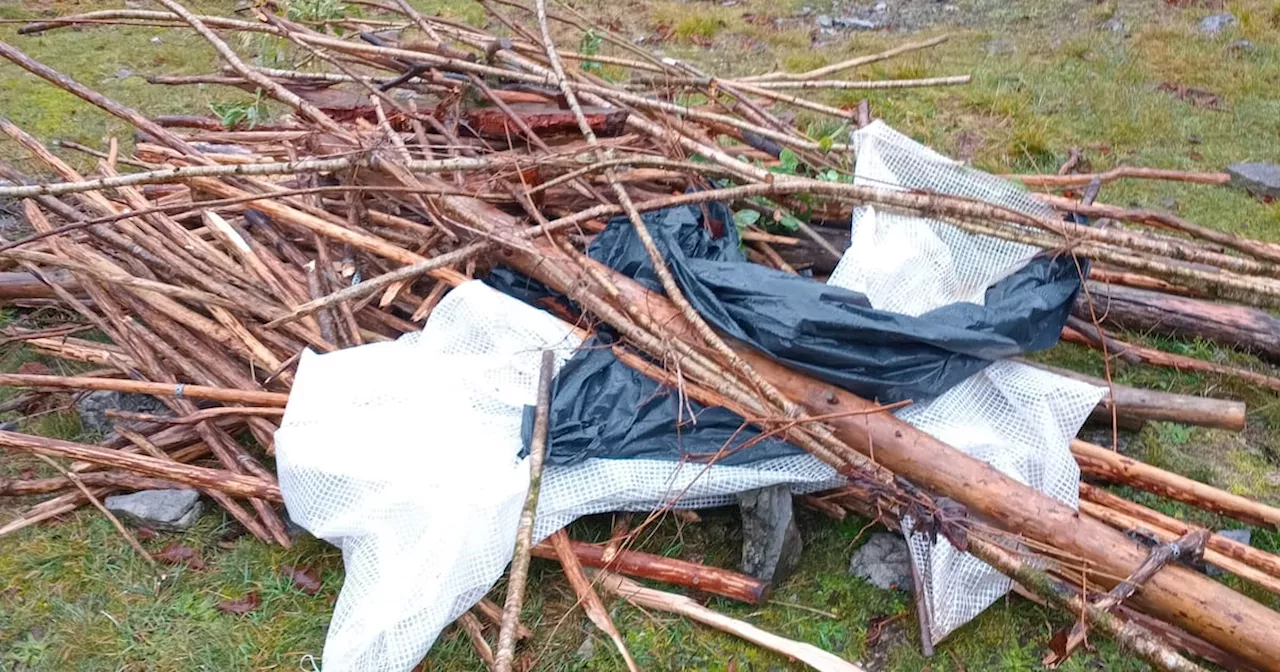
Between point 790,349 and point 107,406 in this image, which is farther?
point 107,406

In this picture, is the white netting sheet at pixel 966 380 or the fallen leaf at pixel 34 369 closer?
the white netting sheet at pixel 966 380

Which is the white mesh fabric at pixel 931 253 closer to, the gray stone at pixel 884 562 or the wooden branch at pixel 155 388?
the gray stone at pixel 884 562

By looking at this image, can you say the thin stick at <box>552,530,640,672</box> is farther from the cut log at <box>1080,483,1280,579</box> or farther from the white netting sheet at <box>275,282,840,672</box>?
the cut log at <box>1080,483,1280,579</box>

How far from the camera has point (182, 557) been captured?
2.87 m

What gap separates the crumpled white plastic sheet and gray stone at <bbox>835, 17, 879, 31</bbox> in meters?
4.62

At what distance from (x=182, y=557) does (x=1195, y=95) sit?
635cm

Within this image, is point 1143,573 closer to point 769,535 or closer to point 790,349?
point 769,535

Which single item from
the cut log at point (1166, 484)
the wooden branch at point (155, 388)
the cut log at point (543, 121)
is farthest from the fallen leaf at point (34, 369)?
the cut log at point (1166, 484)

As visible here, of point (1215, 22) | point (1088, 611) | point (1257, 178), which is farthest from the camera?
point (1215, 22)

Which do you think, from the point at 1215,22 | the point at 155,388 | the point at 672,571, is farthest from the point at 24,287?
the point at 1215,22

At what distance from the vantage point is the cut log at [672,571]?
264cm

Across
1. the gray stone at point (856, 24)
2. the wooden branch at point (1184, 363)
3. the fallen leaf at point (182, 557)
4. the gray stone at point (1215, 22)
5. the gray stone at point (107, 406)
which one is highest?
the gray stone at point (1215, 22)

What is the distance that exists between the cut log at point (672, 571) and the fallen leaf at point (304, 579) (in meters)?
0.72

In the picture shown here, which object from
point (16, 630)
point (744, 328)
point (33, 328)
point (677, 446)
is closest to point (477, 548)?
point (677, 446)
